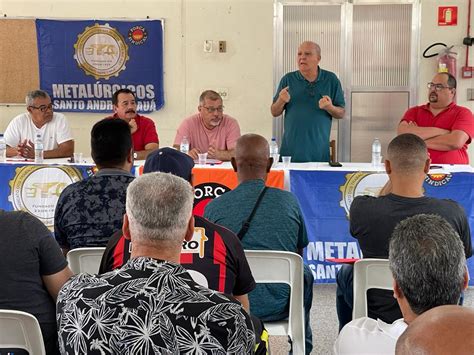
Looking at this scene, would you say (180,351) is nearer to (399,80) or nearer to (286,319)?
(286,319)

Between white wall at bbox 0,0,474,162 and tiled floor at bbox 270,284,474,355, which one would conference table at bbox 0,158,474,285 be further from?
white wall at bbox 0,0,474,162

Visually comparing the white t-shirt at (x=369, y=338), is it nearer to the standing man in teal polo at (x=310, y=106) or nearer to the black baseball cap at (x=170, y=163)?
the black baseball cap at (x=170, y=163)

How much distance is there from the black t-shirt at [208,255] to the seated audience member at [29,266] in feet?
0.56

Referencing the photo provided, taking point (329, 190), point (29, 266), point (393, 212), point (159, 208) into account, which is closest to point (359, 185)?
point (329, 190)

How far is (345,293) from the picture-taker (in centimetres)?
288

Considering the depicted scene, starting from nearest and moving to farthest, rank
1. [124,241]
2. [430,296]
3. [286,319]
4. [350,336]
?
[430,296] < [350,336] < [124,241] < [286,319]

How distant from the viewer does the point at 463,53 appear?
261 inches

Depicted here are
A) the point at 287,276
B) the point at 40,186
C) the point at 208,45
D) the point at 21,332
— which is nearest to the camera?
the point at 21,332

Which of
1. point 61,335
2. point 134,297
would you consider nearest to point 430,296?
point 134,297

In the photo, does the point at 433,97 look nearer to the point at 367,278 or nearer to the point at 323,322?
the point at 323,322

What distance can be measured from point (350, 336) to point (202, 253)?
2.36 feet

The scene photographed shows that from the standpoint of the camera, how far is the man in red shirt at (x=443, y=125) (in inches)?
191

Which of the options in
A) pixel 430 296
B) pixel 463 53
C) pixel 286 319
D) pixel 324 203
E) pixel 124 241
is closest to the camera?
pixel 430 296

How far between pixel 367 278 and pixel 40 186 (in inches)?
121
